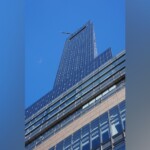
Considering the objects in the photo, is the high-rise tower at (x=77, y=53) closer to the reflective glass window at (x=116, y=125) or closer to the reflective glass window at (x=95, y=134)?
the reflective glass window at (x=95, y=134)

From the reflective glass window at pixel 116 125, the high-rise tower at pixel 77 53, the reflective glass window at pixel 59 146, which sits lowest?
the reflective glass window at pixel 116 125

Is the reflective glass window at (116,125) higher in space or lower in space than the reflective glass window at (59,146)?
lower

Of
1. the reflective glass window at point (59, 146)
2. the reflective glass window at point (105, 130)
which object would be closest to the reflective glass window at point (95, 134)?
the reflective glass window at point (105, 130)

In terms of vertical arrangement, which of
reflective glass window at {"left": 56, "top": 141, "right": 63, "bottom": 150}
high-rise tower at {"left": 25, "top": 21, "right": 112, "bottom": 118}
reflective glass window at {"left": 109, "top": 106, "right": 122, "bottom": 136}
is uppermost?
high-rise tower at {"left": 25, "top": 21, "right": 112, "bottom": 118}

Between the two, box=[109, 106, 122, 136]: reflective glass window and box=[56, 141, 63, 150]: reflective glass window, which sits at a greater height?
box=[56, 141, 63, 150]: reflective glass window

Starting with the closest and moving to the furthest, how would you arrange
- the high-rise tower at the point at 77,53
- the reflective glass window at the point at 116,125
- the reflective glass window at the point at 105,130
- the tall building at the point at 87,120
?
the reflective glass window at the point at 116,125 < the reflective glass window at the point at 105,130 < the tall building at the point at 87,120 < the high-rise tower at the point at 77,53

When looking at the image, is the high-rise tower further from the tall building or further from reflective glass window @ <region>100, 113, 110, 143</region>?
reflective glass window @ <region>100, 113, 110, 143</region>

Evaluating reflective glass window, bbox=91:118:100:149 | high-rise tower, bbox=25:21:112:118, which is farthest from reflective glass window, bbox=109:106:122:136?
high-rise tower, bbox=25:21:112:118

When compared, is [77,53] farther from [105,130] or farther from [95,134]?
[105,130]

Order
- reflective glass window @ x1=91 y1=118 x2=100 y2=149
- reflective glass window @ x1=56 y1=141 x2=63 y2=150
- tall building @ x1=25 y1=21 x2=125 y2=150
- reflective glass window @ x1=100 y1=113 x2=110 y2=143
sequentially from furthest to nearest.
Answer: reflective glass window @ x1=56 y1=141 x2=63 y2=150 < tall building @ x1=25 y1=21 x2=125 y2=150 < reflective glass window @ x1=91 y1=118 x2=100 y2=149 < reflective glass window @ x1=100 y1=113 x2=110 y2=143

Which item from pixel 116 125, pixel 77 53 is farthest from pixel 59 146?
pixel 77 53

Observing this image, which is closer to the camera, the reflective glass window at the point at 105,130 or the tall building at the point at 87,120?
the reflective glass window at the point at 105,130
